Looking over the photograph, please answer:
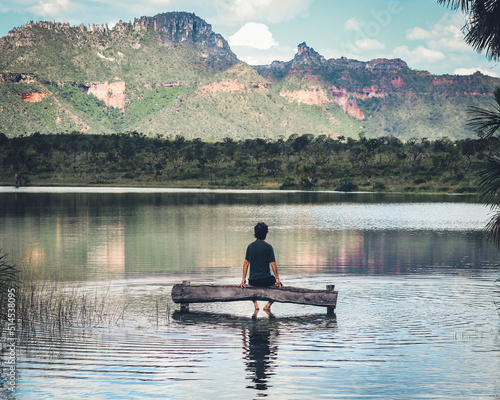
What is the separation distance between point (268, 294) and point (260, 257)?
932 millimetres

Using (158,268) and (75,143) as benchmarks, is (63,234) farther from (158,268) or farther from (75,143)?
(75,143)

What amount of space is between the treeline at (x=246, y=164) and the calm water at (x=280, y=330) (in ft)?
248

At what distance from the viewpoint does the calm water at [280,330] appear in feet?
33.0

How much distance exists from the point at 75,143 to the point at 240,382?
443 ft

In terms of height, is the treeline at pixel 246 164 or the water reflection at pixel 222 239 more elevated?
the treeline at pixel 246 164

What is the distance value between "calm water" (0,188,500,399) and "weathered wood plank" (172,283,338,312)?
0.47 meters

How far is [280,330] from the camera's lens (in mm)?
14102

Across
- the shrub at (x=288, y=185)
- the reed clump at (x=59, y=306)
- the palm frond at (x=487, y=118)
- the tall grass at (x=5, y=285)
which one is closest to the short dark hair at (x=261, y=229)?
the reed clump at (x=59, y=306)

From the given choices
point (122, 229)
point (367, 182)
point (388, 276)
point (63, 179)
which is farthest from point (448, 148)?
point (388, 276)

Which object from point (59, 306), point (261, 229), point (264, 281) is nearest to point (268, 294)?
point (264, 281)

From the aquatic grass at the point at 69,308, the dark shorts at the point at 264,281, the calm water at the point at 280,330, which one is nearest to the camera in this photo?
the calm water at the point at 280,330

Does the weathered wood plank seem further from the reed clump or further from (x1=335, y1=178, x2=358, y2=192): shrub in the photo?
(x1=335, y1=178, x2=358, y2=192): shrub

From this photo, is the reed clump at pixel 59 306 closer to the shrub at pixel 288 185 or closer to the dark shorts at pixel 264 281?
the dark shorts at pixel 264 281

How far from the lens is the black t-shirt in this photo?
15.2m
